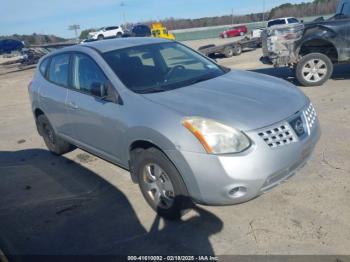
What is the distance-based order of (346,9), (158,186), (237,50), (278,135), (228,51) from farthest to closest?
(237,50), (228,51), (346,9), (158,186), (278,135)

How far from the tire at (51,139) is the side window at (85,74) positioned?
54.4 inches

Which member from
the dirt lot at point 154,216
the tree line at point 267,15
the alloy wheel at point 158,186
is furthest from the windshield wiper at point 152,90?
the tree line at point 267,15

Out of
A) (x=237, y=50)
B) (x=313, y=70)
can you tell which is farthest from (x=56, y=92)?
(x=237, y=50)

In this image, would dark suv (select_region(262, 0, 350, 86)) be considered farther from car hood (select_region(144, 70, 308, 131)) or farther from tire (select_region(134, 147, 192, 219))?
tire (select_region(134, 147, 192, 219))

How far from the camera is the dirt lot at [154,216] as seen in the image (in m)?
3.05

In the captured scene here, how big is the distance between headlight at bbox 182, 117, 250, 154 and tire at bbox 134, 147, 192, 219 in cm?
42

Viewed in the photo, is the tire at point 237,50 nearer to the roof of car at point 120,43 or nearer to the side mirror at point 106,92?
the roof of car at point 120,43

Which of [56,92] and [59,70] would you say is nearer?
[56,92]

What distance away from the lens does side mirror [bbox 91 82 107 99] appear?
12.5 ft

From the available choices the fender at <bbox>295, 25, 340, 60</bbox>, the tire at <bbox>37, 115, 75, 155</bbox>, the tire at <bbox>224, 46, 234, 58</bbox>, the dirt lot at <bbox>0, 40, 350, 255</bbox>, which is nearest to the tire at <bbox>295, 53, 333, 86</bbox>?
the fender at <bbox>295, 25, 340, 60</bbox>

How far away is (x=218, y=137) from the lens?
116 inches

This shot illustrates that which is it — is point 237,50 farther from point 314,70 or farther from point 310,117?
point 310,117

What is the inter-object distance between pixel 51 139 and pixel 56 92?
46.7 inches

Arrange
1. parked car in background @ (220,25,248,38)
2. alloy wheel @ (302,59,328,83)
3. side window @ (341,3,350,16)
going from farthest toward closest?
parked car in background @ (220,25,248,38) → side window @ (341,3,350,16) → alloy wheel @ (302,59,328,83)
